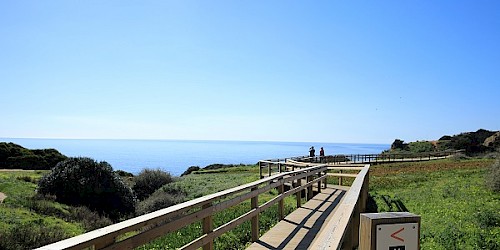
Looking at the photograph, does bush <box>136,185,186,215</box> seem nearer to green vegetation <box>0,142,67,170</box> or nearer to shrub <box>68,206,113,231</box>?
shrub <box>68,206,113,231</box>

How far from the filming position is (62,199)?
18.0 m

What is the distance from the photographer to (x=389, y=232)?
9.13 ft

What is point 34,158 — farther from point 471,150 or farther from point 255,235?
point 471,150

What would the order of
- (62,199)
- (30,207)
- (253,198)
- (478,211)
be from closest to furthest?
1. (253,198)
2. (478,211)
3. (30,207)
4. (62,199)

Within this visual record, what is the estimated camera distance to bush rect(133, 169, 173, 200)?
2508 cm

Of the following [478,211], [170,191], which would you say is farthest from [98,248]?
[170,191]

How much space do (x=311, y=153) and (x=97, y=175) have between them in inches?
945

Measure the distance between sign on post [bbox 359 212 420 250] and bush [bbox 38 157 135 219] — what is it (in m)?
16.3

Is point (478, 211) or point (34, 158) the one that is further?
point (34, 158)

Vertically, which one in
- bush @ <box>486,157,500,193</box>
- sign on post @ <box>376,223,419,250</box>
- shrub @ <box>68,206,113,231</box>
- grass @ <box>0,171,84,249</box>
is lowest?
shrub @ <box>68,206,113,231</box>

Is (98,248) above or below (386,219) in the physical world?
below

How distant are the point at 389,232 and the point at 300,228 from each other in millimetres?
5495

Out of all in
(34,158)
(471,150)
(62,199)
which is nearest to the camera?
(62,199)

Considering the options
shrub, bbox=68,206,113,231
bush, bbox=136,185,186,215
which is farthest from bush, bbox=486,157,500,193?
shrub, bbox=68,206,113,231
